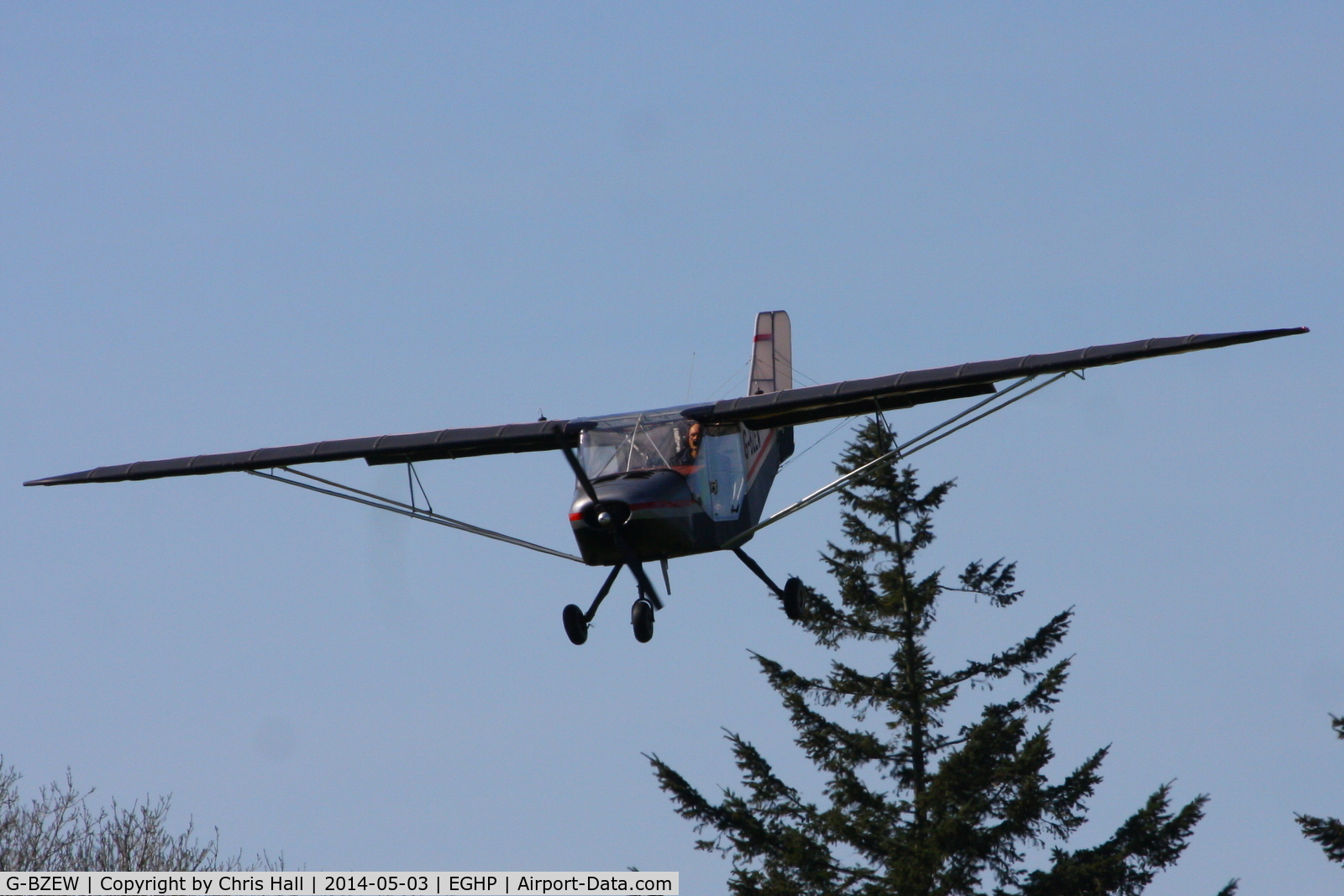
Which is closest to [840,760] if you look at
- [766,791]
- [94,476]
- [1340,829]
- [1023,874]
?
[766,791]

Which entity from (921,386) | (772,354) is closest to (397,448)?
(921,386)

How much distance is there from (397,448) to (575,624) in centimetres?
450

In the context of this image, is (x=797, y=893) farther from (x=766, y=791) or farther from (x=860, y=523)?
(x=860, y=523)

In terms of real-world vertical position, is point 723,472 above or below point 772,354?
below

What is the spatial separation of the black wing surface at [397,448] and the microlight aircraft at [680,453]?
22 millimetres

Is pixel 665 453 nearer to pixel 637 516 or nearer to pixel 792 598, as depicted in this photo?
pixel 637 516

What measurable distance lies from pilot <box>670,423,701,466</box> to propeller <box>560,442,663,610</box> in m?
1.09

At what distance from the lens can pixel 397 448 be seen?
26.5 m

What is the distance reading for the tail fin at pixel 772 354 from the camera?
32.8 metres

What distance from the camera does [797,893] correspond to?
32031mm

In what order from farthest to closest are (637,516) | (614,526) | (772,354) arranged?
(772,354) < (637,516) < (614,526)

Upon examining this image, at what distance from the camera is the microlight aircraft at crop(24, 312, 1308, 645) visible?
22.8 meters

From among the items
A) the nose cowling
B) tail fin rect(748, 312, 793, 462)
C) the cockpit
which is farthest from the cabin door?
tail fin rect(748, 312, 793, 462)

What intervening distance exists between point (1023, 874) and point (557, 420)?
1299 cm
